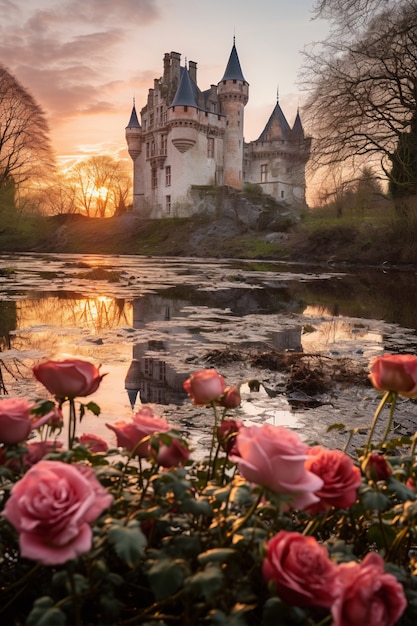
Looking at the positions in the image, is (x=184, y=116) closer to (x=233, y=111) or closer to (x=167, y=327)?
(x=233, y=111)

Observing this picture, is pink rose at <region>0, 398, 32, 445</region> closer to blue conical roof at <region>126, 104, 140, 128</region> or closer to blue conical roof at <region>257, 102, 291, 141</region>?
blue conical roof at <region>126, 104, 140, 128</region>

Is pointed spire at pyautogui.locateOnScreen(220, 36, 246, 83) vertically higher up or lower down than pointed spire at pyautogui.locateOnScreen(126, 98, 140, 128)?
higher up

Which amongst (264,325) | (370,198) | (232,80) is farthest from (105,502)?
(232,80)

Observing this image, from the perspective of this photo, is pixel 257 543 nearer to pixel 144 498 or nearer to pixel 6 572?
pixel 144 498

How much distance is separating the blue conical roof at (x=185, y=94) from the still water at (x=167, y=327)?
1498 inches

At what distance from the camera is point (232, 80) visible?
173 ft

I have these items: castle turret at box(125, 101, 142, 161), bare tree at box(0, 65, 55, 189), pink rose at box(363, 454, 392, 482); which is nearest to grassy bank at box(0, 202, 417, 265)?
bare tree at box(0, 65, 55, 189)

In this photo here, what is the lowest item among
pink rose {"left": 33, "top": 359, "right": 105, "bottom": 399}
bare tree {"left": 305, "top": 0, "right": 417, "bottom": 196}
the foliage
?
the foliage

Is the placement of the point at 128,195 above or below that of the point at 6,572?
above

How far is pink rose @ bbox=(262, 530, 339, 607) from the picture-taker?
1.05 m

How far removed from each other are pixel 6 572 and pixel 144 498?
0.41 m

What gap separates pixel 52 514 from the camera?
38.8 inches

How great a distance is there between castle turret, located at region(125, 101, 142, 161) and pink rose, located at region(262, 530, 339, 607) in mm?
58744

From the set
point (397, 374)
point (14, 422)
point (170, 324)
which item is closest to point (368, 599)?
point (397, 374)
